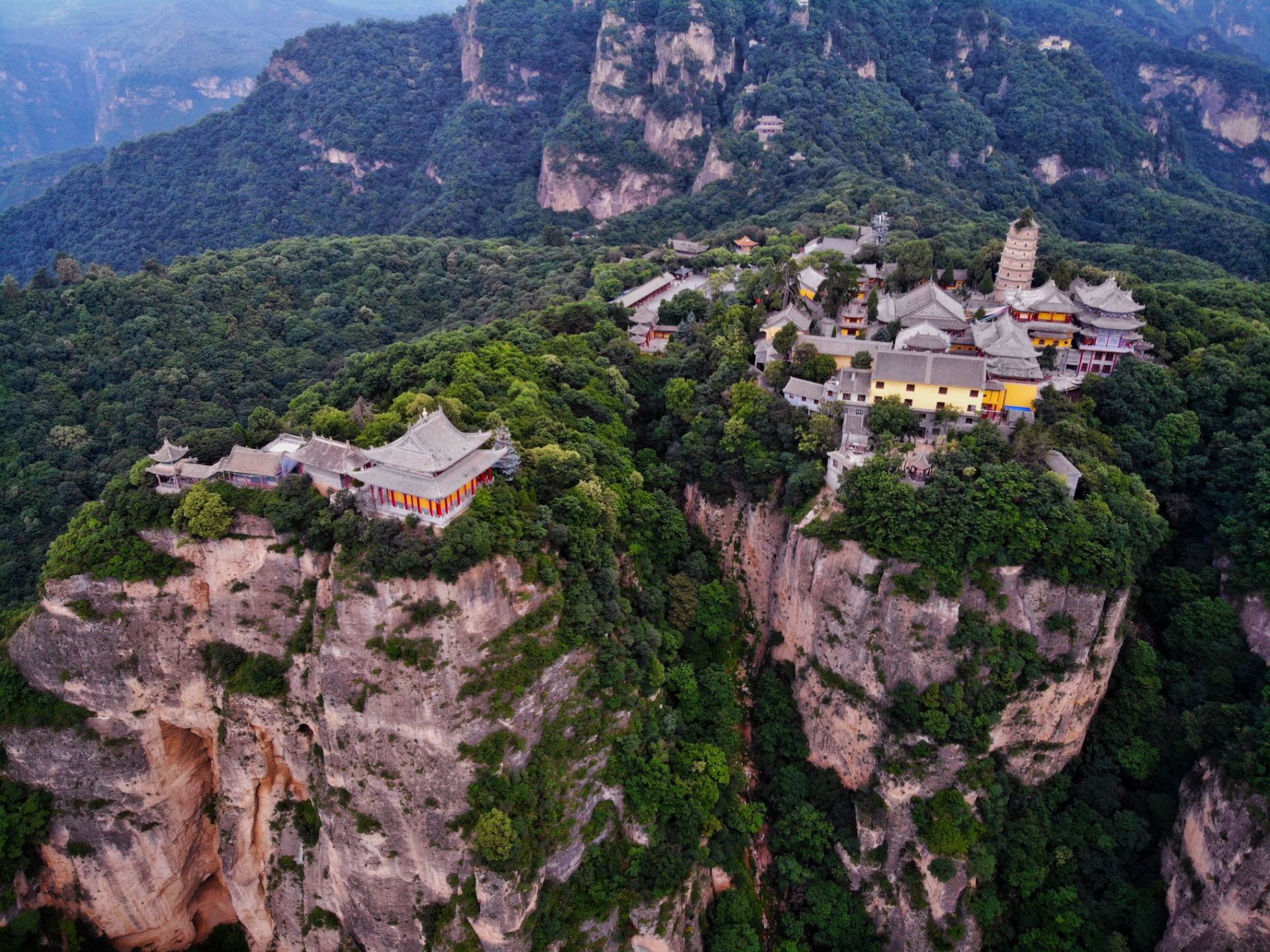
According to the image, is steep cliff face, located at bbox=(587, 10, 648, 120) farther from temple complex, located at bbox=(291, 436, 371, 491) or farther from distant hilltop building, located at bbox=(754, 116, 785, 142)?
temple complex, located at bbox=(291, 436, 371, 491)

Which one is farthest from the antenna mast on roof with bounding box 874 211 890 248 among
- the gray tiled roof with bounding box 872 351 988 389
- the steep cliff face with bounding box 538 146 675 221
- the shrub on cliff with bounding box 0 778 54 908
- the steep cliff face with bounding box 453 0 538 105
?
the steep cliff face with bounding box 453 0 538 105

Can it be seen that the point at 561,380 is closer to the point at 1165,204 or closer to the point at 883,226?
the point at 883,226

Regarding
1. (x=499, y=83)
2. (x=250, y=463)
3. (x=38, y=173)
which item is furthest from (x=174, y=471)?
(x=38, y=173)

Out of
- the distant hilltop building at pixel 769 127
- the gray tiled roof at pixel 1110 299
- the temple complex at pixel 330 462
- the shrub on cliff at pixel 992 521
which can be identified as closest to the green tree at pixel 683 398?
the shrub on cliff at pixel 992 521

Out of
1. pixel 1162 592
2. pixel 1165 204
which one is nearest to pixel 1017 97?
pixel 1165 204

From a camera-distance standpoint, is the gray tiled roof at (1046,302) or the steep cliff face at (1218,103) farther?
the steep cliff face at (1218,103)

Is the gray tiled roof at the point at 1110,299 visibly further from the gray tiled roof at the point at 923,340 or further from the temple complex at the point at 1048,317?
the gray tiled roof at the point at 923,340

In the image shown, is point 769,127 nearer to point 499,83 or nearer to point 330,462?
point 499,83
